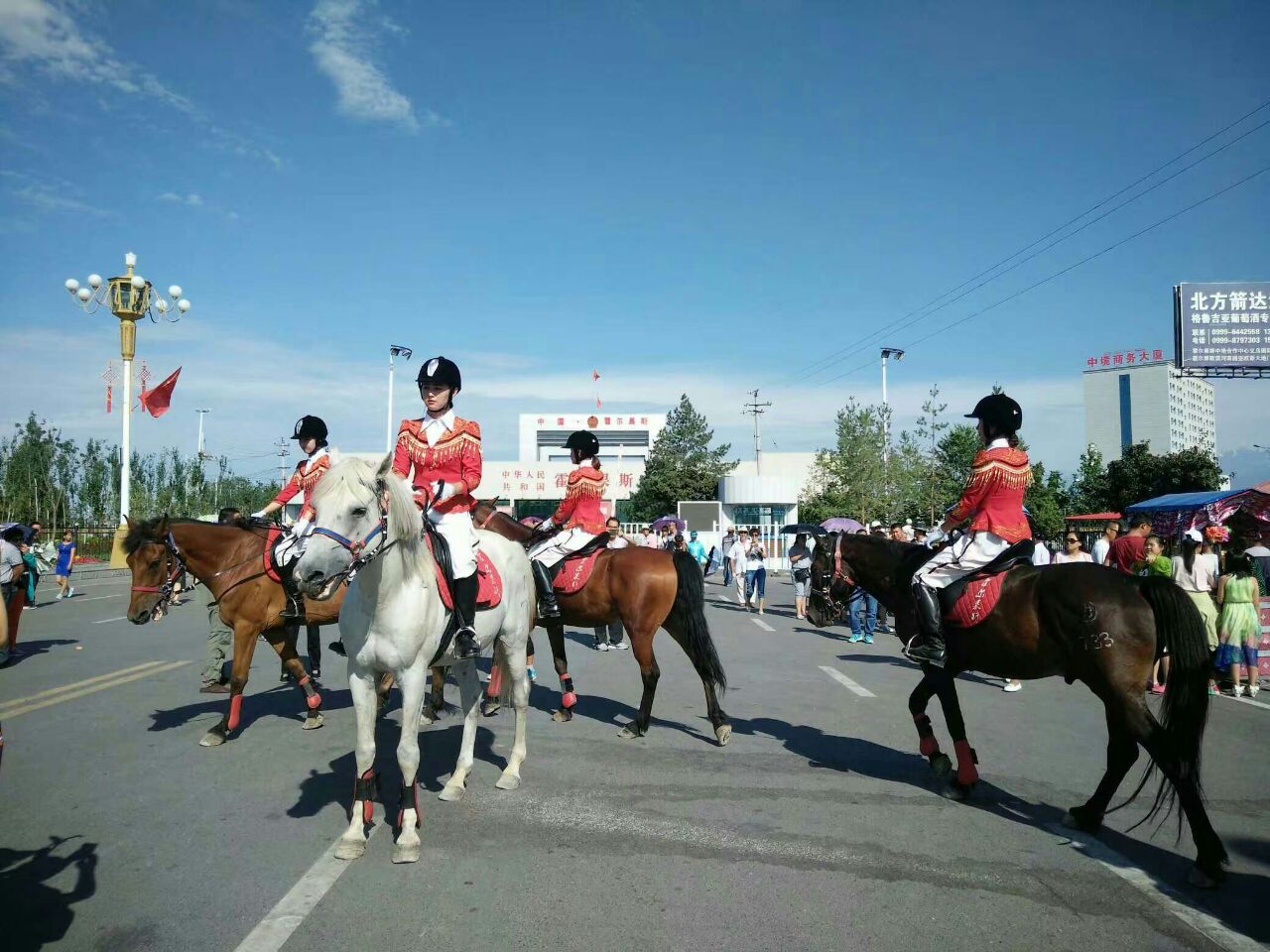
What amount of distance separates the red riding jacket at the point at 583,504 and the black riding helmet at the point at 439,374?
284 cm

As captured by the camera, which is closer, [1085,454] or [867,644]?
[867,644]

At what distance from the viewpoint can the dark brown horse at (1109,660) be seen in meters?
5.02

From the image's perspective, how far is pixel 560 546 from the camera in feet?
28.8

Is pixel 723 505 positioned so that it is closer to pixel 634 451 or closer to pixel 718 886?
pixel 718 886

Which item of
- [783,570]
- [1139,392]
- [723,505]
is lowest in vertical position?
[783,570]

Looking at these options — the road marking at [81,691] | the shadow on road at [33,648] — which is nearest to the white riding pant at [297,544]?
the road marking at [81,691]

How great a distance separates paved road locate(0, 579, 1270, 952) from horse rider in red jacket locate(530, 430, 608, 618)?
1456 mm

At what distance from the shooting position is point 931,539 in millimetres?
7281

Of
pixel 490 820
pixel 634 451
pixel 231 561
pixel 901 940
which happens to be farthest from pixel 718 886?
pixel 634 451

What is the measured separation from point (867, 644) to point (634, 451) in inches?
3646

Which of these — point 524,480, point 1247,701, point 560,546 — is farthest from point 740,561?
point 524,480

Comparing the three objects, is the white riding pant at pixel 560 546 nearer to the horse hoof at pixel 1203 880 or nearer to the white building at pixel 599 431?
the horse hoof at pixel 1203 880

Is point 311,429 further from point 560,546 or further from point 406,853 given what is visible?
point 406,853

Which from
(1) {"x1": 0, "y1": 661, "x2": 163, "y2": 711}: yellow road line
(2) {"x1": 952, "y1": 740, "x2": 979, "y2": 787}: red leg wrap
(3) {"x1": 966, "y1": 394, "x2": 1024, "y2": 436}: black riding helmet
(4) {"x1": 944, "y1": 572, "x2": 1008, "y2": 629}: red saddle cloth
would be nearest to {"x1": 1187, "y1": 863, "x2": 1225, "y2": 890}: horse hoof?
(2) {"x1": 952, "y1": 740, "x2": 979, "y2": 787}: red leg wrap
